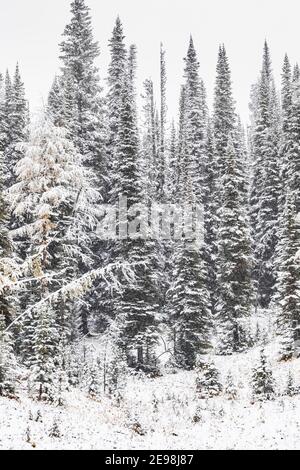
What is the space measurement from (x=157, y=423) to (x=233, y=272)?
634 inches

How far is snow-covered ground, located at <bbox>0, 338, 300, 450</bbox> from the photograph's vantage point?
14.8m

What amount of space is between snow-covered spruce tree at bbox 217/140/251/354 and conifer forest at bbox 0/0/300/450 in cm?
Answer: 10

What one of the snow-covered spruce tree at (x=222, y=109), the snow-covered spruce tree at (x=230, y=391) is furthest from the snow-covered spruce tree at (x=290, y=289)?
the snow-covered spruce tree at (x=222, y=109)

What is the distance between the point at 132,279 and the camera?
1194 inches

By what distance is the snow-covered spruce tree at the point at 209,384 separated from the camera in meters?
23.3

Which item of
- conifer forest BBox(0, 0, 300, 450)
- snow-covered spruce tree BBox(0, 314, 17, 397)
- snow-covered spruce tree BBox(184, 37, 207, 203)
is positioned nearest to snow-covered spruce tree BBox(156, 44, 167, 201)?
conifer forest BBox(0, 0, 300, 450)

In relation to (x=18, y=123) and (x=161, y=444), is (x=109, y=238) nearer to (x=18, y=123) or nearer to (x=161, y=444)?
(x=18, y=123)

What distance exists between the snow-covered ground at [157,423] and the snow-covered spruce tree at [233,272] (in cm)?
835

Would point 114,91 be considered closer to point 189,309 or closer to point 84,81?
point 84,81

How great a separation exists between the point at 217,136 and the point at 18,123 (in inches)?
725

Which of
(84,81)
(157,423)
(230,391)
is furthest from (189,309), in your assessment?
(84,81)

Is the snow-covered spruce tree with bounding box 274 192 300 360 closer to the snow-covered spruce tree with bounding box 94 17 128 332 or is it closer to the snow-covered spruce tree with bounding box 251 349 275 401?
the snow-covered spruce tree with bounding box 251 349 275 401

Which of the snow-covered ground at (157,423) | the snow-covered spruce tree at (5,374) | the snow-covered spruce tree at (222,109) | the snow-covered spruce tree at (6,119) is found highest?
the snow-covered spruce tree at (222,109)

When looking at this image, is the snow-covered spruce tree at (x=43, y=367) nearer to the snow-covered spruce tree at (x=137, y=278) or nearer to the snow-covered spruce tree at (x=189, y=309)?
the snow-covered spruce tree at (x=137, y=278)
